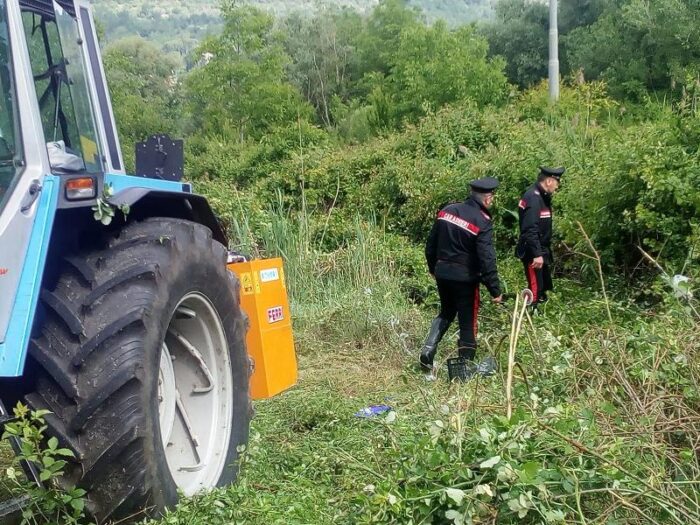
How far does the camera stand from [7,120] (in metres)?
3.27

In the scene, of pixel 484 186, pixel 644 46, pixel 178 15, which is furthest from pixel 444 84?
pixel 178 15

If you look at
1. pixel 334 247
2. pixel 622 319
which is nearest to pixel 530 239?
pixel 622 319

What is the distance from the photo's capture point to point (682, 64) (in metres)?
25.1

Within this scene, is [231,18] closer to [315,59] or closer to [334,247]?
[315,59]

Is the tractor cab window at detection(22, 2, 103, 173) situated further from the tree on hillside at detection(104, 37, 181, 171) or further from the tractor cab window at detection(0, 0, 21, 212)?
the tree on hillside at detection(104, 37, 181, 171)

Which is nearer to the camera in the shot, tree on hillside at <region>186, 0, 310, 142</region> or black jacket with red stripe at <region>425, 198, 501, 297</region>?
black jacket with red stripe at <region>425, 198, 501, 297</region>

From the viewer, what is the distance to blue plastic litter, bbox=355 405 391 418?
17.8 feet

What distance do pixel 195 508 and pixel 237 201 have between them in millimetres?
9359

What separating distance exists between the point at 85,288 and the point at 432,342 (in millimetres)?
4672

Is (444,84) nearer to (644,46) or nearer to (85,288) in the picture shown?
(644,46)

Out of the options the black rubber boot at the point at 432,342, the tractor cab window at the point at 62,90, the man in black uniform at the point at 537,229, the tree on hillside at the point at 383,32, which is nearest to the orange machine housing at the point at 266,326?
the tractor cab window at the point at 62,90

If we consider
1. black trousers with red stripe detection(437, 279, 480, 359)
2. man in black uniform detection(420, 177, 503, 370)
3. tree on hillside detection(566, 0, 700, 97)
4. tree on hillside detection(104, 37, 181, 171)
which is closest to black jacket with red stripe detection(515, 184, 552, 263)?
man in black uniform detection(420, 177, 503, 370)

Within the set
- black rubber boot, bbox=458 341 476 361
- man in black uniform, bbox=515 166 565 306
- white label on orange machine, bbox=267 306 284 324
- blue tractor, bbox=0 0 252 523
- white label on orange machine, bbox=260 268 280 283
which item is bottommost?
black rubber boot, bbox=458 341 476 361

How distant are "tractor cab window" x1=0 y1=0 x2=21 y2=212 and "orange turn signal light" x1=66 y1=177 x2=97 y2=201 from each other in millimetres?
201
